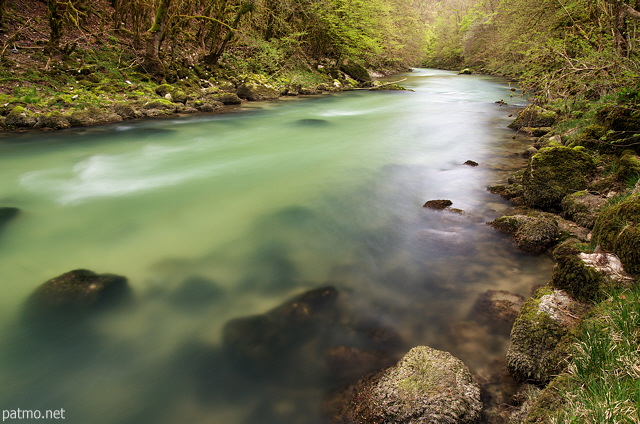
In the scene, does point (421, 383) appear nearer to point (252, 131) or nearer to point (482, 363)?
point (482, 363)

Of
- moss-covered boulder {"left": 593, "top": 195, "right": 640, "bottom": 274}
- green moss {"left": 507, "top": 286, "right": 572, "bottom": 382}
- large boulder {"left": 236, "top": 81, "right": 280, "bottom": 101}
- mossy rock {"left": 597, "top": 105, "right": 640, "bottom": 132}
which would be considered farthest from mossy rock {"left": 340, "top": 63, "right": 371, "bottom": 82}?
green moss {"left": 507, "top": 286, "right": 572, "bottom": 382}

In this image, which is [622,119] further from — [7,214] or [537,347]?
[7,214]

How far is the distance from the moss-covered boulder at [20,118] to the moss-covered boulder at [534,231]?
45.2 ft

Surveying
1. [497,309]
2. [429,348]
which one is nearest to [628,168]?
[497,309]

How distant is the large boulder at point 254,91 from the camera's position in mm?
18609

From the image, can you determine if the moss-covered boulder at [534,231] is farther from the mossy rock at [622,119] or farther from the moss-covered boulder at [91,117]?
the moss-covered boulder at [91,117]

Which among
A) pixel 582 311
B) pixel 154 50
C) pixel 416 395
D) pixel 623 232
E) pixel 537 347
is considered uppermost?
pixel 154 50

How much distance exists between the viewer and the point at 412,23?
3828cm

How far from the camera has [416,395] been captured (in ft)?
8.52

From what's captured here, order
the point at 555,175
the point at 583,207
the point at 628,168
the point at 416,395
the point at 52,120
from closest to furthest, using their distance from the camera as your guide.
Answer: the point at 416,395
the point at 583,207
the point at 628,168
the point at 555,175
the point at 52,120

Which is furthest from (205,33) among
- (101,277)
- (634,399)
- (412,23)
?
(412,23)

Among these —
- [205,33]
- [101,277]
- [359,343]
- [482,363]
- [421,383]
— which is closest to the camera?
[421,383]

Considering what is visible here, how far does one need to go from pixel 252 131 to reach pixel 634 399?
41.8 ft

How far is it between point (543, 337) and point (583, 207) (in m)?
3.45
